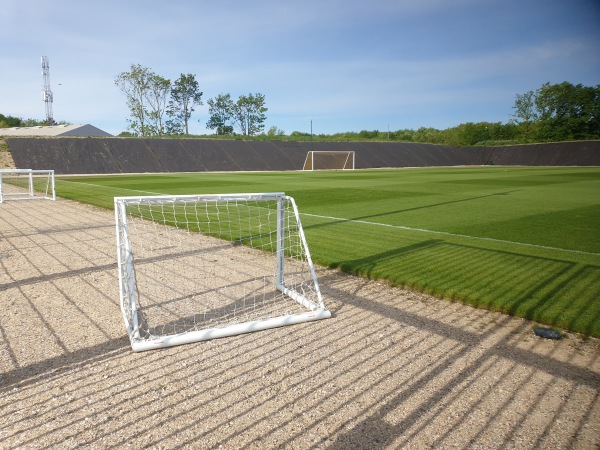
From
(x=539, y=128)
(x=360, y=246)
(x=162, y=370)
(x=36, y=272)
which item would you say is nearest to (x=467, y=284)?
(x=360, y=246)

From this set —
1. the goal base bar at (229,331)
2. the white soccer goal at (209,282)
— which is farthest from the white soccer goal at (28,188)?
the goal base bar at (229,331)

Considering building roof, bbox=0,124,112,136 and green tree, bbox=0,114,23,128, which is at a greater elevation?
green tree, bbox=0,114,23,128

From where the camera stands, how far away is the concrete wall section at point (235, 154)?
1437 inches

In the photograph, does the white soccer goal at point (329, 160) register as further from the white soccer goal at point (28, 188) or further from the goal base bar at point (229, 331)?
the goal base bar at point (229, 331)

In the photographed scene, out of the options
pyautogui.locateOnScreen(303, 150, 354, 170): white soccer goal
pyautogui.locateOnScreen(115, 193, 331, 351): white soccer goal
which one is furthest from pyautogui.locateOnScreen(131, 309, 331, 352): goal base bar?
pyautogui.locateOnScreen(303, 150, 354, 170): white soccer goal

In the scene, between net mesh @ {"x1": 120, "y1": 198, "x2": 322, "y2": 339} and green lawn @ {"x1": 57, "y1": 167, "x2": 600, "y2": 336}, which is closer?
net mesh @ {"x1": 120, "y1": 198, "x2": 322, "y2": 339}

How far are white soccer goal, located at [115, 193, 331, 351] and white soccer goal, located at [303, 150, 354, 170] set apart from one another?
39.9 m

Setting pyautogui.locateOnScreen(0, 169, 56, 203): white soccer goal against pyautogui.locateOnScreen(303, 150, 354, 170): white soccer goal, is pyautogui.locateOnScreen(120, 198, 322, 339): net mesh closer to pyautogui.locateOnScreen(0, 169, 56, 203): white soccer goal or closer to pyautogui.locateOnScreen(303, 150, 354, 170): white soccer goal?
pyautogui.locateOnScreen(0, 169, 56, 203): white soccer goal

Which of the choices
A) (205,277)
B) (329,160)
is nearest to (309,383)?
(205,277)

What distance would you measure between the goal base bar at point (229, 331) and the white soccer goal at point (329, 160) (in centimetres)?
4356

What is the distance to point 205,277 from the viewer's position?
5.98 metres

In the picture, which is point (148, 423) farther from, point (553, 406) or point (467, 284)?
point (467, 284)

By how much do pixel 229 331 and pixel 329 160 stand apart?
46149 mm

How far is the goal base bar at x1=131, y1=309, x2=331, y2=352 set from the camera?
371 centimetres
